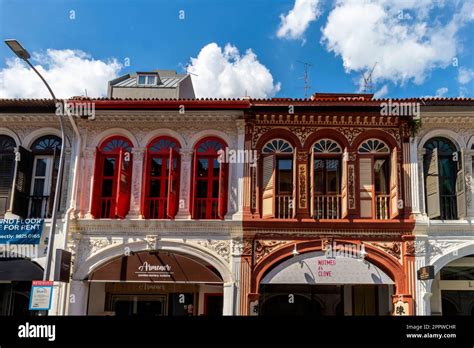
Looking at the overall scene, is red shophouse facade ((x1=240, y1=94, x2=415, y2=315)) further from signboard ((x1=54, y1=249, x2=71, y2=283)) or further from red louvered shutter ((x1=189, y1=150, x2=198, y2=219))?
signboard ((x1=54, y1=249, x2=71, y2=283))

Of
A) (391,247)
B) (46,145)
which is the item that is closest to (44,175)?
(46,145)

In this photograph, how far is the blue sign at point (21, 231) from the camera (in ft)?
49.6

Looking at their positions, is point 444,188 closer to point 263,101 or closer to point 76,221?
point 263,101

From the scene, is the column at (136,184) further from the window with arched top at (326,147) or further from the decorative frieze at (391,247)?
the decorative frieze at (391,247)

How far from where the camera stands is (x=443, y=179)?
15.4 meters

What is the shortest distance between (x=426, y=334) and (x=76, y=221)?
962 cm

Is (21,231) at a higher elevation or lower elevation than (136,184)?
lower

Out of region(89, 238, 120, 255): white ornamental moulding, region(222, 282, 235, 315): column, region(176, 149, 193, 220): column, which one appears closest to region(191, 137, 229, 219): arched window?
region(176, 149, 193, 220): column

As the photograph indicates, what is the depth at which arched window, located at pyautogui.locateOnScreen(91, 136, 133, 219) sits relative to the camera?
50.0 feet

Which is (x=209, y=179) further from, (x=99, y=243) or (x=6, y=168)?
(x=6, y=168)

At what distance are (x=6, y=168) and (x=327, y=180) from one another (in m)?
9.01

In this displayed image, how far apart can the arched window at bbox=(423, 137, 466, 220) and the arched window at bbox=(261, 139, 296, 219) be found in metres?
3.69

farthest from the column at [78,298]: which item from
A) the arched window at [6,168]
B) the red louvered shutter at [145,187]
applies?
the arched window at [6,168]

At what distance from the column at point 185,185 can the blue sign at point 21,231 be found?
380 centimetres
